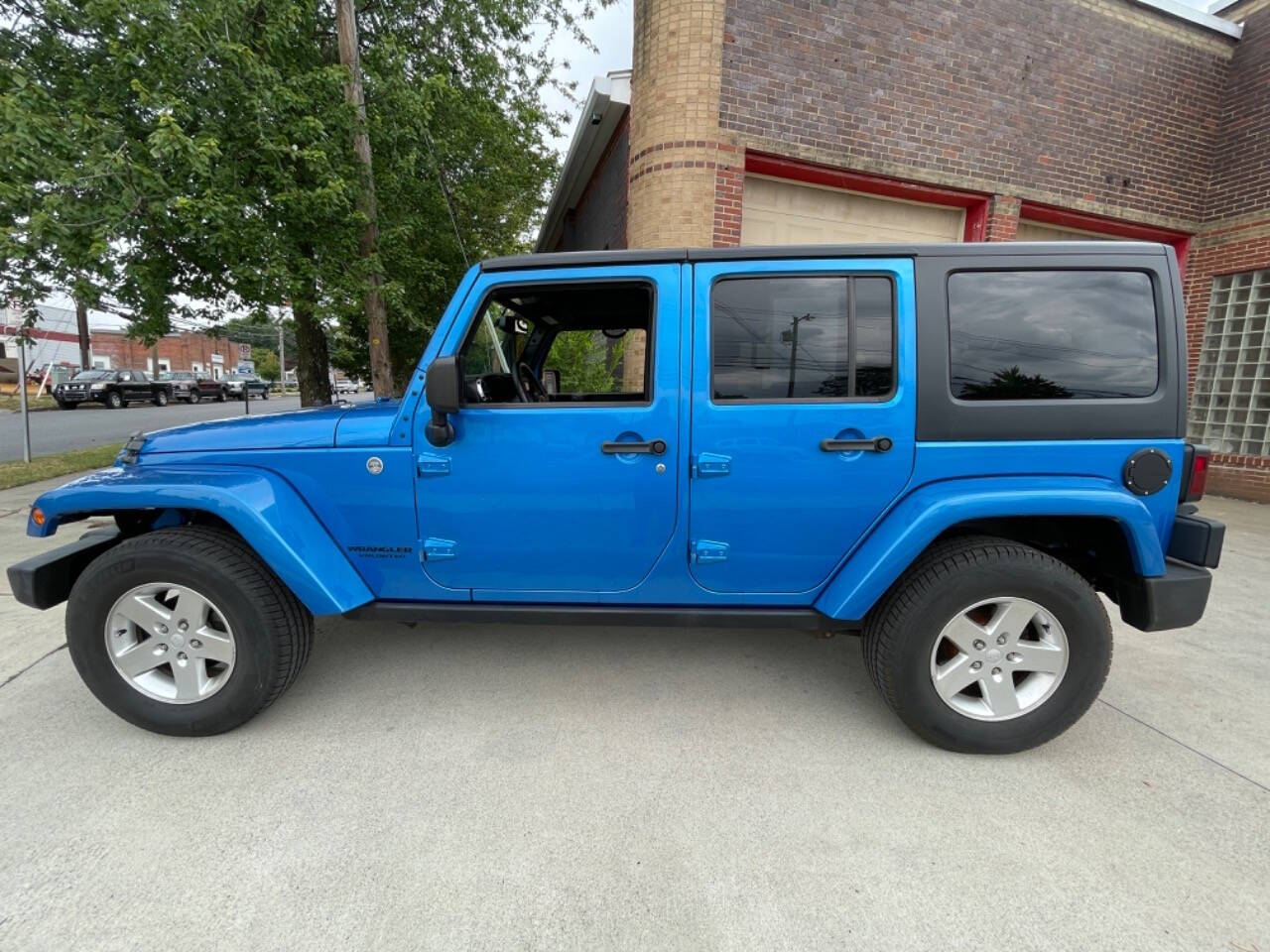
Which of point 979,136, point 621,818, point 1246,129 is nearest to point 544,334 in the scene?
point 621,818

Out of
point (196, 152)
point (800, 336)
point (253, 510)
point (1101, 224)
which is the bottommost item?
point (253, 510)

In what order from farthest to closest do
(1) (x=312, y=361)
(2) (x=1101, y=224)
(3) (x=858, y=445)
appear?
1. (1) (x=312, y=361)
2. (2) (x=1101, y=224)
3. (3) (x=858, y=445)

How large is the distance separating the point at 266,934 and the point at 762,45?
7.18 metres

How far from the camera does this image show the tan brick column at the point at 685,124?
18.3ft

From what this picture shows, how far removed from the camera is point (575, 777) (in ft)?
7.19

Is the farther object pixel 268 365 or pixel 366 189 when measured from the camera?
pixel 268 365

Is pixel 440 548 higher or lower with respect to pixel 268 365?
lower

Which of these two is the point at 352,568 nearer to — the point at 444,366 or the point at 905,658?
the point at 444,366

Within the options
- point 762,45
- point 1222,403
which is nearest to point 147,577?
point 762,45

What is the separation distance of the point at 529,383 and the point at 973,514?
2294 mm

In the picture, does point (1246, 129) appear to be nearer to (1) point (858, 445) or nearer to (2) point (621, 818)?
(1) point (858, 445)

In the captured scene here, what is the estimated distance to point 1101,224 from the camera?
7.24 m

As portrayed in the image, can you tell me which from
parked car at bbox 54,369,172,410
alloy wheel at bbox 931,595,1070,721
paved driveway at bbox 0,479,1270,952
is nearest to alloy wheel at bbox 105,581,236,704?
paved driveway at bbox 0,479,1270,952

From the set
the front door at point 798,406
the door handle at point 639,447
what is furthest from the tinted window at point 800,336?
the door handle at point 639,447
